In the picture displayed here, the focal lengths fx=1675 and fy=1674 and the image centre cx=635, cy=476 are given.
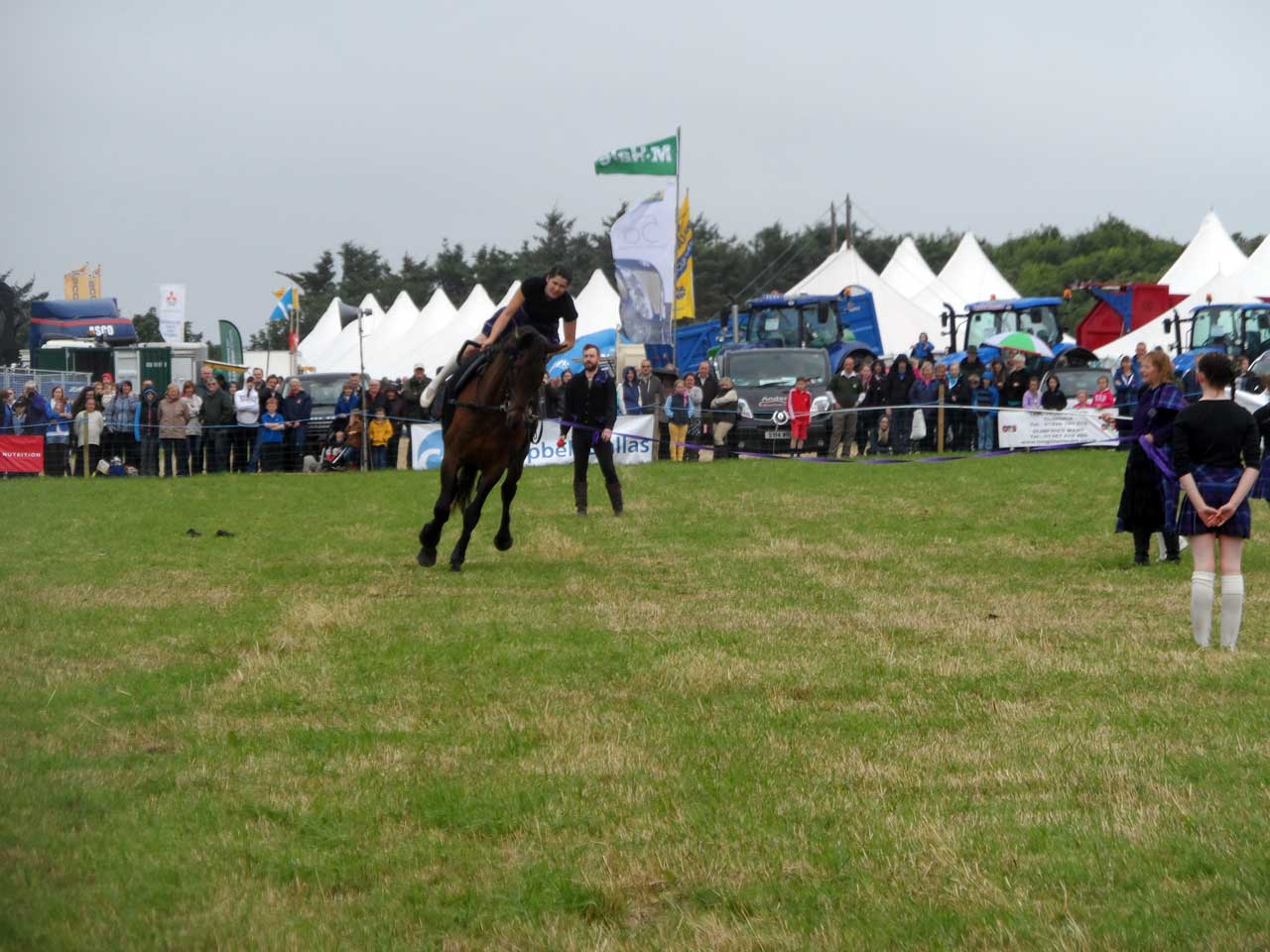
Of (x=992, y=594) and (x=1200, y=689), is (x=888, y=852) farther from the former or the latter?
(x=992, y=594)

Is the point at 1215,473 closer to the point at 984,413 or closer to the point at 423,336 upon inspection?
the point at 984,413

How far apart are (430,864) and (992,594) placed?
23.4 ft

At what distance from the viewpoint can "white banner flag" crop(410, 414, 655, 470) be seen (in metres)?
27.9

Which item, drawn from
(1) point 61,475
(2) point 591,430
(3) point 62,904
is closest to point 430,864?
(3) point 62,904

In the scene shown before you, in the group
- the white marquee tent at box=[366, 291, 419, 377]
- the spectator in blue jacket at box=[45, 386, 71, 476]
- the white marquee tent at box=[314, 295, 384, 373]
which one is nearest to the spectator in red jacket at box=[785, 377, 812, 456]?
the spectator in blue jacket at box=[45, 386, 71, 476]

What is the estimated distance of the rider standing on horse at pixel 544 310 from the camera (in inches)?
504

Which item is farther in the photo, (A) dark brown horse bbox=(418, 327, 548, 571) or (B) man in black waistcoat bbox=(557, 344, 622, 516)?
(B) man in black waistcoat bbox=(557, 344, 622, 516)

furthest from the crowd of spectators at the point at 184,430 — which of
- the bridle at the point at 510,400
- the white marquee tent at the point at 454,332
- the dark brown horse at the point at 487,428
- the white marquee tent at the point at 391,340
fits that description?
the white marquee tent at the point at 391,340

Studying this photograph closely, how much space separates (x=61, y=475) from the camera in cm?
2800

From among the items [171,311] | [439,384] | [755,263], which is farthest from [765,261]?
[439,384]

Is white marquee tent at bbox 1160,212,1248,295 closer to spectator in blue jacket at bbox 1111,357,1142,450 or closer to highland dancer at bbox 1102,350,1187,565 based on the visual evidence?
spectator in blue jacket at bbox 1111,357,1142,450

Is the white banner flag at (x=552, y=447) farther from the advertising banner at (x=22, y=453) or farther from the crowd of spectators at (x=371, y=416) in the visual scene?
the advertising banner at (x=22, y=453)

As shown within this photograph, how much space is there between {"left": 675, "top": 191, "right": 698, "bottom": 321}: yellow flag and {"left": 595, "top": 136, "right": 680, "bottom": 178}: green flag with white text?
106 cm

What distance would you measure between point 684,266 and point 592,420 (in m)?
14.8
